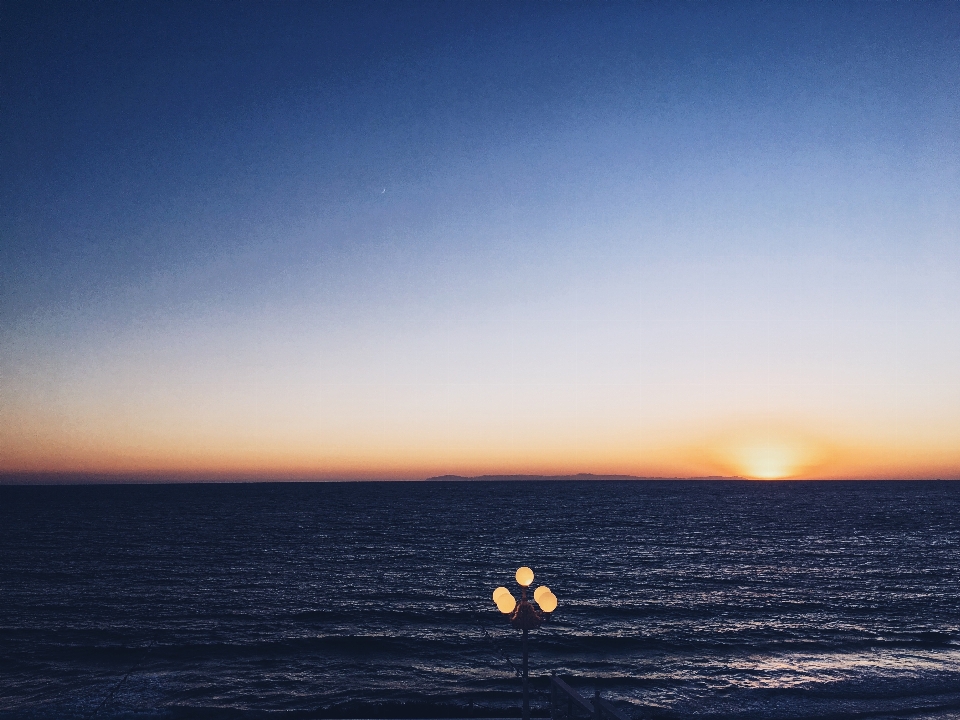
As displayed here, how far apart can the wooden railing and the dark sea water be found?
7.25 feet

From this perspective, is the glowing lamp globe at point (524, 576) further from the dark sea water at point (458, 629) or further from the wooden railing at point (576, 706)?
the wooden railing at point (576, 706)

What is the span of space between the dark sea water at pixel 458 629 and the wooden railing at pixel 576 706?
2209 mm

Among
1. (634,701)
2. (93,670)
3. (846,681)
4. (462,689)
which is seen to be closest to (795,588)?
(846,681)

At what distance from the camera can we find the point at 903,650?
23.3 m

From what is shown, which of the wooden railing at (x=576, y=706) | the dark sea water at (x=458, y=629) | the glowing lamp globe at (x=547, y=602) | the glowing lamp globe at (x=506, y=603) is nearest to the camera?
the glowing lamp globe at (x=547, y=602)

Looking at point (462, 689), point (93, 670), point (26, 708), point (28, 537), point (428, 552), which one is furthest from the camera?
point (28, 537)

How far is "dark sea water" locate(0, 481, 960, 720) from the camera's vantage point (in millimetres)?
18719

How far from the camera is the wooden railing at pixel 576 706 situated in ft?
35.0

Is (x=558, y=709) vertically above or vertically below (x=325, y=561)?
above

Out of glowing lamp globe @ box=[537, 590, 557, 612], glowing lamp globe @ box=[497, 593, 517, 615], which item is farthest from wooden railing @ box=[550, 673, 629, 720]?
glowing lamp globe @ box=[497, 593, 517, 615]

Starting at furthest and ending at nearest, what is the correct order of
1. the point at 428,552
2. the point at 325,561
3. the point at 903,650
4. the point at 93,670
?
the point at 428,552 → the point at 325,561 → the point at 903,650 → the point at 93,670

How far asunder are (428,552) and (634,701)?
111ft

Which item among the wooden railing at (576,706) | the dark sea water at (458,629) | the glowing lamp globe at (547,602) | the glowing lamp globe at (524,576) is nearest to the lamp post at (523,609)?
the glowing lamp globe at (524,576)

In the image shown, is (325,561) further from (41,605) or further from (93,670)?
(93,670)
